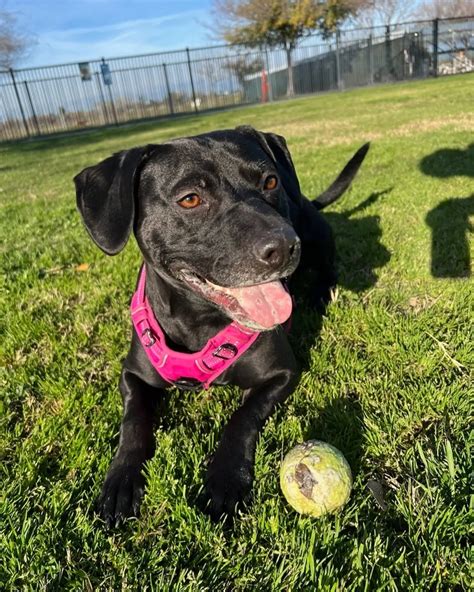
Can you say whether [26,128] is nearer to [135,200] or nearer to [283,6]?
[283,6]

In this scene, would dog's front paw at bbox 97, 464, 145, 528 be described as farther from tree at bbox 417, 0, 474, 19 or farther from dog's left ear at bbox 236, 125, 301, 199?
tree at bbox 417, 0, 474, 19

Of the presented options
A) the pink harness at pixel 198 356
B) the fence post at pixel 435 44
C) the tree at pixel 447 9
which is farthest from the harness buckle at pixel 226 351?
the tree at pixel 447 9

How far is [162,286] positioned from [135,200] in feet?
1.50

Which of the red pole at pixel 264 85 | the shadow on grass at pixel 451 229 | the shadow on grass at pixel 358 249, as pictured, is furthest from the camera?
the red pole at pixel 264 85

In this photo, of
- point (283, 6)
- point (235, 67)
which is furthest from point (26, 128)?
point (283, 6)

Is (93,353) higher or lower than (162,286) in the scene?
lower

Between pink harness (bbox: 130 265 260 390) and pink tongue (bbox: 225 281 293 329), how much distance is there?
5.0 inches

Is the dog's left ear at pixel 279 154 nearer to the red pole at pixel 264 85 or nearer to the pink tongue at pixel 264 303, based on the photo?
the pink tongue at pixel 264 303

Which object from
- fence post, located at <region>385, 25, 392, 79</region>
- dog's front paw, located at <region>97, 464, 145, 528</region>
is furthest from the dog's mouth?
fence post, located at <region>385, 25, 392, 79</region>

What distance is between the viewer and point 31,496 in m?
1.88

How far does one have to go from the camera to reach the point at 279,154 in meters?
2.91

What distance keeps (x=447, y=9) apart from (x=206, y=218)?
8524 centimetres

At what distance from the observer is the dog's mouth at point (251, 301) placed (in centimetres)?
216

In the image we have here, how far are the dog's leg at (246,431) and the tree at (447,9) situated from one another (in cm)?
7970
